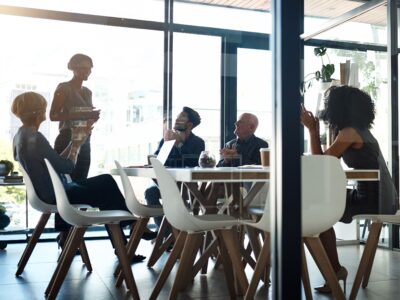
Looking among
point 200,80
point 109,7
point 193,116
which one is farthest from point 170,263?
point 109,7

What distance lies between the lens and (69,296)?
289 cm

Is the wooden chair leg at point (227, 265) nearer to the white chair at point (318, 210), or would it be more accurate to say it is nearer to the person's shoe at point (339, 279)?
the white chair at point (318, 210)

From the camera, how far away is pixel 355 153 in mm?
2680

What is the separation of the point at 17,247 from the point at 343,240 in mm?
3070

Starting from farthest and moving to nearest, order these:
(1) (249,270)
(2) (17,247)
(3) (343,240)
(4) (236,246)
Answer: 1. (2) (17,247)
2. (3) (343,240)
3. (4) (236,246)
4. (1) (249,270)

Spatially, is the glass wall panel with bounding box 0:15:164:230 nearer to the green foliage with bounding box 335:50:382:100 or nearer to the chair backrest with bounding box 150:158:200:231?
the chair backrest with bounding box 150:158:200:231

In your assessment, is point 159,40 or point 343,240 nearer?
point 343,240

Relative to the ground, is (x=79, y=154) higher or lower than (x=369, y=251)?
higher

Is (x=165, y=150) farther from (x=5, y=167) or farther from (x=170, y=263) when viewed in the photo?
(x=5, y=167)

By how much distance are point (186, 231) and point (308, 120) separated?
990mm

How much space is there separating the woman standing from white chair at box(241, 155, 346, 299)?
1747 mm

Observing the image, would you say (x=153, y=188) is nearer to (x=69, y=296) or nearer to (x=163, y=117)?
(x=69, y=296)

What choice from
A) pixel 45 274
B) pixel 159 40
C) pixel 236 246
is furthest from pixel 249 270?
pixel 159 40

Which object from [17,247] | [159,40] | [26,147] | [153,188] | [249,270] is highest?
[159,40]
